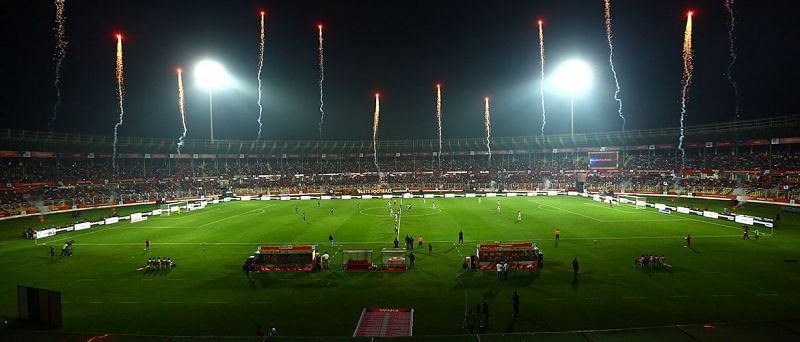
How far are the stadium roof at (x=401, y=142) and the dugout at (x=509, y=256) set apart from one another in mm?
61730

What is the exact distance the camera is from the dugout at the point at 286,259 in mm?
28469

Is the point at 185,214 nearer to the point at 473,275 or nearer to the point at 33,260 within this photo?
the point at 33,260

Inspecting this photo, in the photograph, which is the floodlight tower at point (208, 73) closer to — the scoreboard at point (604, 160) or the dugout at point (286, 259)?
the dugout at point (286, 259)

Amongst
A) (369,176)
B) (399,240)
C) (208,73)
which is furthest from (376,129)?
(399,240)

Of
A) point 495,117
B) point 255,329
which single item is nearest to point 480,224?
point 255,329

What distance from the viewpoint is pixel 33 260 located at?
32.1 m

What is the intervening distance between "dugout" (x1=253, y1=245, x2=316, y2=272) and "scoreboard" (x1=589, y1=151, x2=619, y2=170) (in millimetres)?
77392

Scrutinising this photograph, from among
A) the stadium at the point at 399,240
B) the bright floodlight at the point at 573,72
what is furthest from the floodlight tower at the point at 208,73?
the bright floodlight at the point at 573,72

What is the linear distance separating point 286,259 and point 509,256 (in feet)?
47.8

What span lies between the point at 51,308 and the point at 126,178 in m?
68.9

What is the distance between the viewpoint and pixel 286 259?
28.6 meters

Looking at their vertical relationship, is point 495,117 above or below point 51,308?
above

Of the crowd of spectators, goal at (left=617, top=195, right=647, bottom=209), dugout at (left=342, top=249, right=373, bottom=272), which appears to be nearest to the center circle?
dugout at (left=342, top=249, right=373, bottom=272)

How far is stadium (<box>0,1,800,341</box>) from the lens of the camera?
63.5ft
